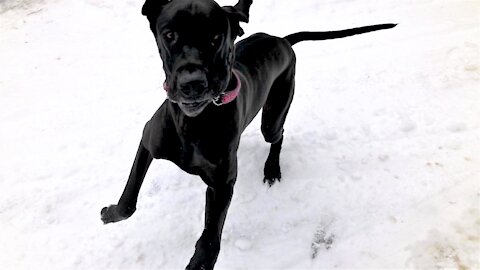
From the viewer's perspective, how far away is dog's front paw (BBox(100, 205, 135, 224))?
304cm

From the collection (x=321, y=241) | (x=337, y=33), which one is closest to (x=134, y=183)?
(x=321, y=241)

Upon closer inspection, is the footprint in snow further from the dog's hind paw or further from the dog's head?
the dog's head

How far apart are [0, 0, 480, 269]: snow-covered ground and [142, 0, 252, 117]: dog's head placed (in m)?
1.61

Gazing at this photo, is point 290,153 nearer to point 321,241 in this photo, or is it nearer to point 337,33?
point 321,241

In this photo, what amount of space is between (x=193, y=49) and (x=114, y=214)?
1518mm

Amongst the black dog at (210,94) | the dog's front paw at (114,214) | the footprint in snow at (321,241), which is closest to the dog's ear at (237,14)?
the black dog at (210,94)

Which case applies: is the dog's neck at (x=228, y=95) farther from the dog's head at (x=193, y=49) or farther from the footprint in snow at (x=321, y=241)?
the footprint in snow at (x=321, y=241)

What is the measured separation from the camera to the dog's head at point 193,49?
2.08 m

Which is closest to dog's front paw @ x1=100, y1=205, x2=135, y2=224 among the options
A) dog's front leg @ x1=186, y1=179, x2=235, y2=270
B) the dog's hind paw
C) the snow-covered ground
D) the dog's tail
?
the snow-covered ground

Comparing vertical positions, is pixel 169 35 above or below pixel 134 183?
above

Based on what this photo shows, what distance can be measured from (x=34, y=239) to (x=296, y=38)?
2.63m

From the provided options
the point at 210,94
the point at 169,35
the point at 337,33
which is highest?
the point at 169,35

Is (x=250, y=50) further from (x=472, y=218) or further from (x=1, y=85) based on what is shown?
(x=1, y=85)

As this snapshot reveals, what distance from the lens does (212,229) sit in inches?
109
